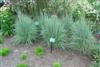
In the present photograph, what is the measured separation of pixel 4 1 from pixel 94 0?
8.58ft

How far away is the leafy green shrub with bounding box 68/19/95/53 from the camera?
458cm

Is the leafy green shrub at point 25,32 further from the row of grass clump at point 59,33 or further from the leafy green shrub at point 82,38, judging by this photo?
the leafy green shrub at point 82,38

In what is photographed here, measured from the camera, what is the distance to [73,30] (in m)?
4.74

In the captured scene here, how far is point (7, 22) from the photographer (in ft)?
18.8

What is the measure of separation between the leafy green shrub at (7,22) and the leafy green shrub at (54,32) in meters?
1.10

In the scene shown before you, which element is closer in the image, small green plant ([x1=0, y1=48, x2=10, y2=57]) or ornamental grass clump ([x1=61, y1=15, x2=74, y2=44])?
small green plant ([x1=0, y1=48, x2=10, y2=57])

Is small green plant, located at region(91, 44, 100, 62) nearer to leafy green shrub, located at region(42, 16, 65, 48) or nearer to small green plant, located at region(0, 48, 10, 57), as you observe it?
leafy green shrub, located at region(42, 16, 65, 48)

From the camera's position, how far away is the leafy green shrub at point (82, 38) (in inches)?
180

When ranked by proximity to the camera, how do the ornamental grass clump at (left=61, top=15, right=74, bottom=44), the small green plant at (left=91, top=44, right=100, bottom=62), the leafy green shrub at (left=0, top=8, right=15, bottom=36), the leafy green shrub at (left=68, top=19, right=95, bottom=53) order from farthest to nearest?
the leafy green shrub at (left=0, top=8, right=15, bottom=36)
the ornamental grass clump at (left=61, top=15, right=74, bottom=44)
the leafy green shrub at (left=68, top=19, right=95, bottom=53)
the small green plant at (left=91, top=44, right=100, bottom=62)

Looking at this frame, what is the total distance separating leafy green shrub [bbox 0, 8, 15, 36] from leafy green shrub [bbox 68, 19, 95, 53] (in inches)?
→ 63.5

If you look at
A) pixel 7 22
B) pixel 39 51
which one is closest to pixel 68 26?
pixel 39 51

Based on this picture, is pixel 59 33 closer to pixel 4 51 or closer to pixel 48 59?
pixel 48 59

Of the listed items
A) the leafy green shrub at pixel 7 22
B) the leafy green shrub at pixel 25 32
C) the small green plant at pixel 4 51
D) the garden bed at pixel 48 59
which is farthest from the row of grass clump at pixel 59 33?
the leafy green shrub at pixel 7 22

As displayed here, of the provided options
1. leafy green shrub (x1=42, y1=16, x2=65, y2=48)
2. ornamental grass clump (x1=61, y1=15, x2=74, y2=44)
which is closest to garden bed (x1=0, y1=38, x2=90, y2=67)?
leafy green shrub (x1=42, y1=16, x2=65, y2=48)
